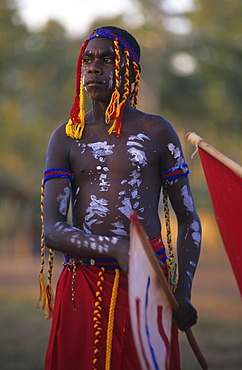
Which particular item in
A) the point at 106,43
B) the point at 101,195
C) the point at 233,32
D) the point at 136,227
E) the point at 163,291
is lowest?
the point at 163,291

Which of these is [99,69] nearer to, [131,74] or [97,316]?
[131,74]

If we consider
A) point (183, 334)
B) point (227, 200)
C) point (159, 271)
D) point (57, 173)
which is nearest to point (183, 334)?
point (183, 334)

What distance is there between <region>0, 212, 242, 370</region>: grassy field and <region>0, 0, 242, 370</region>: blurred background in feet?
0.47

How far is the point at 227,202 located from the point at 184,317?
0.69 m

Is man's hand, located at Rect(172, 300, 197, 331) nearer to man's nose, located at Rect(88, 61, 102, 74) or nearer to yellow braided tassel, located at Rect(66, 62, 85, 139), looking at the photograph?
yellow braided tassel, located at Rect(66, 62, 85, 139)

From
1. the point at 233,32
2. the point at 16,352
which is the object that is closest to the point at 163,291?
the point at 16,352

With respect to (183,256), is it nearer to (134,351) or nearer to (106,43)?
(134,351)

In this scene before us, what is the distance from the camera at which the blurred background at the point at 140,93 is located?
859 inches

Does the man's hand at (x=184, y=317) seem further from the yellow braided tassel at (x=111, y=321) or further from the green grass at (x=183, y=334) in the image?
the green grass at (x=183, y=334)

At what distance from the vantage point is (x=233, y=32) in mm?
22453

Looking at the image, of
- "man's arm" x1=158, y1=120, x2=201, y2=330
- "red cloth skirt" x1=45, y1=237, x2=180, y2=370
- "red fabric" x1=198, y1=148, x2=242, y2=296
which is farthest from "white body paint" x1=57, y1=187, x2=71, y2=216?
"red fabric" x1=198, y1=148, x2=242, y2=296

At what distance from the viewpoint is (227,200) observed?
324 centimetres

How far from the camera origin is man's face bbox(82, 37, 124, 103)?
3.05 meters

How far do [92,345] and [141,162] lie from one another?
85 cm
